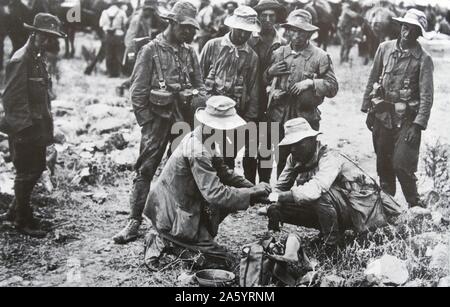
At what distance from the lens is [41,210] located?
5852 millimetres

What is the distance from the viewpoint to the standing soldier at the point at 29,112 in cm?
482

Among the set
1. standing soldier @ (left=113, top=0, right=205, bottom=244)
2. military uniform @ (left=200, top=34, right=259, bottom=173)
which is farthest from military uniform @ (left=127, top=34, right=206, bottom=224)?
military uniform @ (left=200, top=34, right=259, bottom=173)

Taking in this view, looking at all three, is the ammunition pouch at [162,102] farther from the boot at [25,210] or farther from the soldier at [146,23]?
the soldier at [146,23]

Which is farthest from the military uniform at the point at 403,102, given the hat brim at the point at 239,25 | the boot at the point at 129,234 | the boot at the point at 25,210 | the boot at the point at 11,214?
the boot at the point at 11,214

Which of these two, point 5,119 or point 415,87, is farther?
point 415,87

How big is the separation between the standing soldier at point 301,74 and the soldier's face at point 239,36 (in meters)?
0.38

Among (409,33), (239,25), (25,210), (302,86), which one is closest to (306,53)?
(302,86)

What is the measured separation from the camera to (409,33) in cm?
538

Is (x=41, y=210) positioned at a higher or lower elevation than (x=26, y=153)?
lower

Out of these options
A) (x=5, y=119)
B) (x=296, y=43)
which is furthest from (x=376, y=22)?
(x=5, y=119)

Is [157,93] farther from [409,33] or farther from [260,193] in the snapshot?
[409,33]

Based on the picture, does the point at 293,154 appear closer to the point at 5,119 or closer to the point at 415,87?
the point at 415,87

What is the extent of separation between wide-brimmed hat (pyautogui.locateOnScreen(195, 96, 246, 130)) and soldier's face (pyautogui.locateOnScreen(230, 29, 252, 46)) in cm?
150
